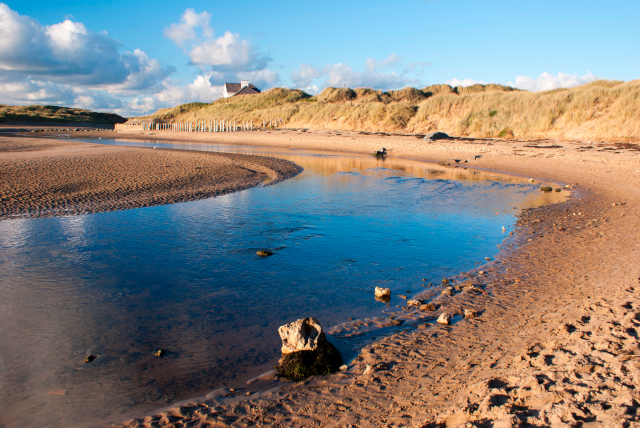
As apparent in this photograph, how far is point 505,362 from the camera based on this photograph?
10.6 ft

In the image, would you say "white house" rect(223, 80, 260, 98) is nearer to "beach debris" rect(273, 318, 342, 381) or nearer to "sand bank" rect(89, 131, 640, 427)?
"sand bank" rect(89, 131, 640, 427)

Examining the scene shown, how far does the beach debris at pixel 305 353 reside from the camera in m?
3.45

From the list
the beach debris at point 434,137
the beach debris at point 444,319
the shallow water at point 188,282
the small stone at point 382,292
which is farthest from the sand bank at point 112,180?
the beach debris at point 434,137

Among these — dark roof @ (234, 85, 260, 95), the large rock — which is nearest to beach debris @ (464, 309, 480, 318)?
the large rock

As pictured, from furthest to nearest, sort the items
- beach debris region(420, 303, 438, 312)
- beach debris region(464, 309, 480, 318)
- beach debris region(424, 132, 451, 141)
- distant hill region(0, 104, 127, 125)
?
distant hill region(0, 104, 127, 125) < beach debris region(424, 132, 451, 141) < beach debris region(420, 303, 438, 312) < beach debris region(464, 309, 480, 318)

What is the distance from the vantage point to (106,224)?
834 cm

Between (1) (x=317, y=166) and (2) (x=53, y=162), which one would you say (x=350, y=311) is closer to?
(2) (x=53, y=162)

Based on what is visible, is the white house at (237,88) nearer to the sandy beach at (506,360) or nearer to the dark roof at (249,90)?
the dark roof at (249,90)

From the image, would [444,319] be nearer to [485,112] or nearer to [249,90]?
[485,112]

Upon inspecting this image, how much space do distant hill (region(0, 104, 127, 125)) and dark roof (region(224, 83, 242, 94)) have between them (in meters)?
28.5

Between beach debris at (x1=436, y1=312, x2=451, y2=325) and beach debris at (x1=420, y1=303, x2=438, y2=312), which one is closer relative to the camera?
beach debris at (x1=436, y1=312, x2=451, y2=325)

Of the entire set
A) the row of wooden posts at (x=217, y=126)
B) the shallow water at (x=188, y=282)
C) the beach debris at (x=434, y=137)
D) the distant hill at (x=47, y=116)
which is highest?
the distant hill at (x=47, y=116)

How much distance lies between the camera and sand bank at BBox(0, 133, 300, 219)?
9.80m

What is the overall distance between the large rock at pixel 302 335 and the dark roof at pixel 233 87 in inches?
3235
